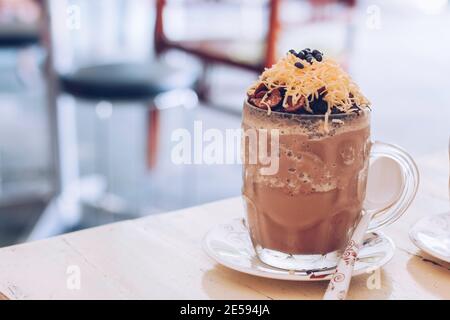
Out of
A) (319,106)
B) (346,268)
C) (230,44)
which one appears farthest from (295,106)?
(230,44)

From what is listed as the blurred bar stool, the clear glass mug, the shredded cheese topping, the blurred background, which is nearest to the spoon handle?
the clear glass mug

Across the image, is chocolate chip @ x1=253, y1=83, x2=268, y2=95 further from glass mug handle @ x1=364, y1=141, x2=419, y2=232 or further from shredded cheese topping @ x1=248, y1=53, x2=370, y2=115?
glass mug handle @ x1=364, y1=141, x2=419, y2=232

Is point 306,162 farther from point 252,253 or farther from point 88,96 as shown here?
point 88,96

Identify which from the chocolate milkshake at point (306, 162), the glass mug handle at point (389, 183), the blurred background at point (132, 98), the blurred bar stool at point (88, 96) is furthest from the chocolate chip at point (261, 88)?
the blurred bar stool at point (88, 96)

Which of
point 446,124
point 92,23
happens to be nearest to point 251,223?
point 92,23

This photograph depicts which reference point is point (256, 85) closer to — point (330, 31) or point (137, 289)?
point (137, 289)

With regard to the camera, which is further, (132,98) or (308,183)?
(132,98)
